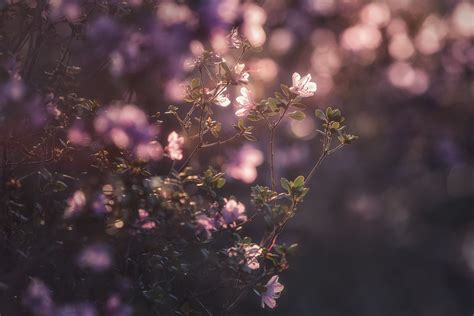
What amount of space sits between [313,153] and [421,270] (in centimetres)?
213

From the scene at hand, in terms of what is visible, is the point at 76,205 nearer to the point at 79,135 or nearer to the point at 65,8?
the point at 79,135

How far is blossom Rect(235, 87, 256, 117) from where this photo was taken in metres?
2.84

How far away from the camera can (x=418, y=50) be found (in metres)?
8.32

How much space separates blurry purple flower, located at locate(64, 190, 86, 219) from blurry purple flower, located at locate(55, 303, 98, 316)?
31cm

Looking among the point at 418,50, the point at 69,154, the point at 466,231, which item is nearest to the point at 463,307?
the point at 466,231

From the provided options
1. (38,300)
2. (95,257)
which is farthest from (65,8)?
(38,300)

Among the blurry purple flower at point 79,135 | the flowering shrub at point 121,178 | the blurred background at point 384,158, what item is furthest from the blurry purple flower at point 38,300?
the blurred background at point 384,158

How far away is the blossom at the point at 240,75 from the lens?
269cm

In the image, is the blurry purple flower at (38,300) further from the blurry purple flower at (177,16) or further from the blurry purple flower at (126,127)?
the blurry purple flower at (177,16)

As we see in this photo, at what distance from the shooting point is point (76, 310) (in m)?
2.45

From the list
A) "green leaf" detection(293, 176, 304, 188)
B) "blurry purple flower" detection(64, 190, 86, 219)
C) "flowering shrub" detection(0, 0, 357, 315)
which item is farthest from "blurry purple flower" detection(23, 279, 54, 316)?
"green leaf" detection(293, 176, 304, 188)

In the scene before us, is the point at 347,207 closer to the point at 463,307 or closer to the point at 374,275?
the point at 374,275

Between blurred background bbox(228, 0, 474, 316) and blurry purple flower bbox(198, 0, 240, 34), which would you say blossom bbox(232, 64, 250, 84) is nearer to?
Answer: blurry purple flower bbox(198, 0, 240, 34)

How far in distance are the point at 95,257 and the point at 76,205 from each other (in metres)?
0.19
